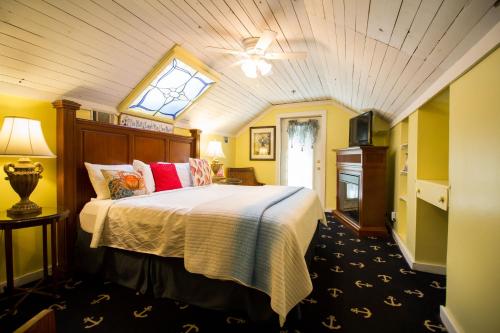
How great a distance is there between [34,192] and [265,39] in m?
2.52

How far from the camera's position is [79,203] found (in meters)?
2.29

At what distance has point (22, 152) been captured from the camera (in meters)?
1.70

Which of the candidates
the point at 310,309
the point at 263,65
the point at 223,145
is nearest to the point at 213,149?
the point at 223,145

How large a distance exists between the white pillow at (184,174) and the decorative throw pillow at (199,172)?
7cm

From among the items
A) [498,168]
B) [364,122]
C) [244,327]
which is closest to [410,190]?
[364,122]

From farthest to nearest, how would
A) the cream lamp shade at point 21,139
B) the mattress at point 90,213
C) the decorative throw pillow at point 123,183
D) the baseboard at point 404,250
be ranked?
the baseboard at point 404,250 → the decorative throw pillow at point 123,183 → the mattress at point 90,213 → the cream lamp shade at point 21,139

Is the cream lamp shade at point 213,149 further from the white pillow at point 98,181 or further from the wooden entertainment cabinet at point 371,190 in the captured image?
the wooden entertainment cabinet at point 371,190

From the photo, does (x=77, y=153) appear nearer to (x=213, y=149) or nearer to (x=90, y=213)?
(x=90, y=213)

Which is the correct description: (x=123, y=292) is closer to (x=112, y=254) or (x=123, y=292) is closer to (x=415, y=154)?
(x=112, y=254)

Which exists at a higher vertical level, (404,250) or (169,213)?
(169,213)

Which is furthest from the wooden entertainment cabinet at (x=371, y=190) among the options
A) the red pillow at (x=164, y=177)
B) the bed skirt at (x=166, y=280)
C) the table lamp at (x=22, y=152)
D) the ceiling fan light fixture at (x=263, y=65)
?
the table lamp at (x=22, y=152)

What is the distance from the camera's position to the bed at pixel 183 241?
1429 millimetres

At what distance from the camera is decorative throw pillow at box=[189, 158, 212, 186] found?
131 inches

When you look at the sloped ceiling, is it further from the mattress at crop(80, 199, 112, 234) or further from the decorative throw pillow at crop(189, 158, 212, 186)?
the decorative throw pillow at crop(189, 158, 212, 186)
